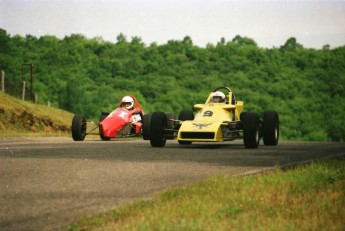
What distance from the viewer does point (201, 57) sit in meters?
156

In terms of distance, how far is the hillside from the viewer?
42844 mm

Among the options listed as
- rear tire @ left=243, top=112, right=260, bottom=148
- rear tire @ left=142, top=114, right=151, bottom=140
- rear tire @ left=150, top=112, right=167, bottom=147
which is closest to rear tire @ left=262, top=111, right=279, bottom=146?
rear tire @ left=243, top=112, right=260, bottom=148

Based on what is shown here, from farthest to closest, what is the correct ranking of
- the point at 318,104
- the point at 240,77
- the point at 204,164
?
the point at 240,77 < the point at 318,104 < the point at 204,164

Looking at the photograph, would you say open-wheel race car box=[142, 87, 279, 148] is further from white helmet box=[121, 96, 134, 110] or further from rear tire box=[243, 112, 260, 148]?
white helmet box=[121, 96, 134, 110]

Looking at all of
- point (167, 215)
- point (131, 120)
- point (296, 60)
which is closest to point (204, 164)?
point (167, 215)

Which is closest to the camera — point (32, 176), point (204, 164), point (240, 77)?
point (32, 176)

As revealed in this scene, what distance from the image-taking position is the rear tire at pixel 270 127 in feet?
81.1

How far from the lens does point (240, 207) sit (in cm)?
980

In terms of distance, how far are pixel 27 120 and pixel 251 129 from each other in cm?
2433

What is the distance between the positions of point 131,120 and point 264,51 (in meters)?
125

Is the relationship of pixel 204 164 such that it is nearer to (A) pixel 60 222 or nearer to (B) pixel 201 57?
(A) pixel 60 222

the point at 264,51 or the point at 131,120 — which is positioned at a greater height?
the point at 264,51

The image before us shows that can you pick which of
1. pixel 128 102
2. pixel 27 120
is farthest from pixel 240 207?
pixel 27 120

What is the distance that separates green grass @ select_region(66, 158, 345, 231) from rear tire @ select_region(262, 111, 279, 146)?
11979mm
